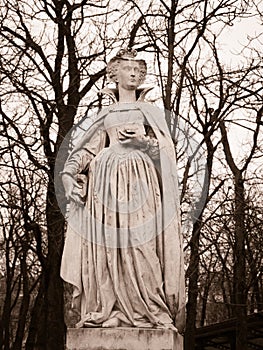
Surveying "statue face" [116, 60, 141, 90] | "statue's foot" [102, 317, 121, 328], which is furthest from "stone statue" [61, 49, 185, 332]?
"statue face" [116, 60, 141, 90]

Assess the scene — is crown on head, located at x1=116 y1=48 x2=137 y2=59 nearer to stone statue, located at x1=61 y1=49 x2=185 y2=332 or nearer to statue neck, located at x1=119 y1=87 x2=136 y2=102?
statue neck, located at x1=119 y1=87 x2=136 y2=102

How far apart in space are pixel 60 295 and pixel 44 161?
287 cm

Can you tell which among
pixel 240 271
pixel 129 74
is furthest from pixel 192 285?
pixel 129 74

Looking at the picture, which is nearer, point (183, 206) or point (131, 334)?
point (131, 334)

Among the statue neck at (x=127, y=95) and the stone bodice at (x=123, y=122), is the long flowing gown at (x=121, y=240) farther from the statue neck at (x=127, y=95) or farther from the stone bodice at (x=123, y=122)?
the statue neck at (x=127, y=95)

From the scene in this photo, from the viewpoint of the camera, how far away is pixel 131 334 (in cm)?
646

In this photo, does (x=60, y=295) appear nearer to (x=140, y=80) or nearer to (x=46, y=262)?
(x=46, y=262)

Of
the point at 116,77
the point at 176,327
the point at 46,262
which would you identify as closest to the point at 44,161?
A: the point at 46,262

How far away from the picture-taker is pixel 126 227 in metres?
6.92

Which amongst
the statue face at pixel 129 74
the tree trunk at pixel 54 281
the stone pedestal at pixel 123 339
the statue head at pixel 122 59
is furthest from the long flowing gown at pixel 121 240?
the tree trunk at pixel 54 281

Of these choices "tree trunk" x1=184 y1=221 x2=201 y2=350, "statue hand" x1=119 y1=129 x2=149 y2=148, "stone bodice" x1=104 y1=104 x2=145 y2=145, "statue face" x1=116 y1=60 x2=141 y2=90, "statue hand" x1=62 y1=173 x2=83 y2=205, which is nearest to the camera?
"statue hand" x1=62 y1=173 x2=83 y2=205

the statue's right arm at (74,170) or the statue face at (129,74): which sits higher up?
the statue face at (129,74)

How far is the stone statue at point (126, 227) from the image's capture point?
672 centimetres

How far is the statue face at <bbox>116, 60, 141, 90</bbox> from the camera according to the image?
7.57m
